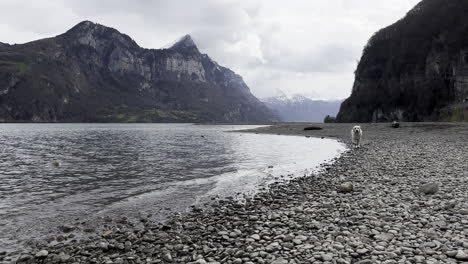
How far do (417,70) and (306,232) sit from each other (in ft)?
487

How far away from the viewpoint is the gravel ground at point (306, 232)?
859cm

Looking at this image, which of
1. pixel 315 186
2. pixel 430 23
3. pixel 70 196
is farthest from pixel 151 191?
pixel 430 23

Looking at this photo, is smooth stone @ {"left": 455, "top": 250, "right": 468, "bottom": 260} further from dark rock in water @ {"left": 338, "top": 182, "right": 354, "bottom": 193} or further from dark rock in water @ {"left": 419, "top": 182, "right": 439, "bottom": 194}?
dark rock in water @ {"left": 338, "top": 182, "right": 354, "bottom": 193}

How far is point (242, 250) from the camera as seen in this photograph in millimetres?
9391

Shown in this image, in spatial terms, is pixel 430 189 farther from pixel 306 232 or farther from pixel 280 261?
pixel 280 261

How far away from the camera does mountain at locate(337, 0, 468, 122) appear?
114 metres

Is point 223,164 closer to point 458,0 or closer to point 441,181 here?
point 441,181

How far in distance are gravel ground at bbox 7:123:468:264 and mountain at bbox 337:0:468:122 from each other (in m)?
88.5

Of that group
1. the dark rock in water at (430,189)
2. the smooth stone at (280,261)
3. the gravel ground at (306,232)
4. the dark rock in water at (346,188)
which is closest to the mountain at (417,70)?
the dark rock in water at (430,189)

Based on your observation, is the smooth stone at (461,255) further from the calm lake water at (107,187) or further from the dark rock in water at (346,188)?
the calm lake water at (107,187)

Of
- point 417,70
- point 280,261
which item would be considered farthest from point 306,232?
point 417,70

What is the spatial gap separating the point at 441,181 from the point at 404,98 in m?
136

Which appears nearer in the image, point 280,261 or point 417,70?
point 280,261

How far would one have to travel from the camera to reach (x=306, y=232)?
1056 centimetres
